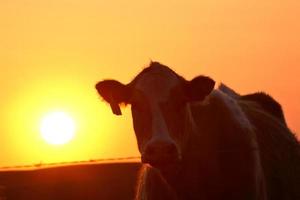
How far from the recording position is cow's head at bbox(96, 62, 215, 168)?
12.7 metres

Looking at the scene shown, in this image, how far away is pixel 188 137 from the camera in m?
13.2

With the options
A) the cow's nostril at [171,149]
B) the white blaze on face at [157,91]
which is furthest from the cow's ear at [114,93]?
the cow's nostril at [171,149]

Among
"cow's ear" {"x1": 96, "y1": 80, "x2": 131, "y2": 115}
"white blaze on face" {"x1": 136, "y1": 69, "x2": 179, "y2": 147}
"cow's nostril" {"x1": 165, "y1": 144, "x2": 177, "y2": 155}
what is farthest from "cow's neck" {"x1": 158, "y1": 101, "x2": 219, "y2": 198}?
"cow's ear" {"x1": 96, "y1": 80, "x2": 131, "y2": 115}

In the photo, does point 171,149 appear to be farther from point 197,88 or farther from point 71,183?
point 71,183

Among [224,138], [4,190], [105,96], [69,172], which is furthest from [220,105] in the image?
[69,172]

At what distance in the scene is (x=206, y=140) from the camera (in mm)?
13367

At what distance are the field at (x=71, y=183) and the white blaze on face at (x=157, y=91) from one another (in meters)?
14.2

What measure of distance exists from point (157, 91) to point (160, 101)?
0.15 metres

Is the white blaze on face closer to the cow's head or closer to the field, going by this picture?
the cow's head

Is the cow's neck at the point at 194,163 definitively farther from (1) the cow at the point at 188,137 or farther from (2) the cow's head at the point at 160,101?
(2) the cow's head at the point at 160,101

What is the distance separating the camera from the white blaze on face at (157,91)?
12.7m

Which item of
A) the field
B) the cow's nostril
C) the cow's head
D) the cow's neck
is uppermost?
the cow's head

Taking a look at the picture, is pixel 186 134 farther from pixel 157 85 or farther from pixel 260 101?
pixel 260 101

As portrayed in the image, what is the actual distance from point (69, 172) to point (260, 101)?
15148mm
